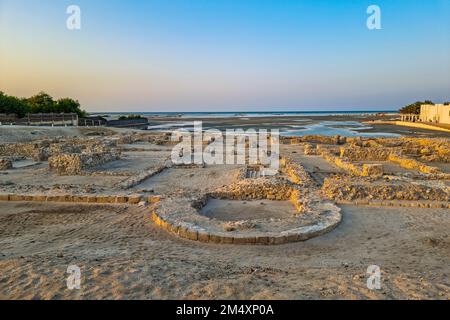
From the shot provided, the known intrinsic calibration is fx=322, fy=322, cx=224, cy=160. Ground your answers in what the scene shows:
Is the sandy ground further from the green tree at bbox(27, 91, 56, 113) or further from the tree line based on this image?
the green tree at bbox(27, 91, 56, 113)

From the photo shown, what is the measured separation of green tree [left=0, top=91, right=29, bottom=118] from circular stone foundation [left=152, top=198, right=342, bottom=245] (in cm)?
4016

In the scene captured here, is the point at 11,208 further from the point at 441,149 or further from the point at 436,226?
the point at 441,149

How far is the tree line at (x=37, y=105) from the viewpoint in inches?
1540

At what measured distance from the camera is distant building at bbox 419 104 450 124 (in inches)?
1779

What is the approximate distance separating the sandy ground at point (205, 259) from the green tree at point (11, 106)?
3784 cm

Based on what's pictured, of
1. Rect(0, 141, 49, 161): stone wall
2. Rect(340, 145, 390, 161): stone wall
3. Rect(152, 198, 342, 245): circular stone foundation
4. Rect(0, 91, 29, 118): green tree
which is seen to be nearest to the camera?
Rect(152, 198, 342, 245): circular stone foundation

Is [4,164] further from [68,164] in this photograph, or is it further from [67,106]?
[67,106]

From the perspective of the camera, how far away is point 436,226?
675cm

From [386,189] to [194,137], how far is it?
21.4 meters

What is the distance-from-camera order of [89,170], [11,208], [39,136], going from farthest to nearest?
[39,136] < [89,170] < [11,208]

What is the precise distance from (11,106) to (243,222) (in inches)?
1690

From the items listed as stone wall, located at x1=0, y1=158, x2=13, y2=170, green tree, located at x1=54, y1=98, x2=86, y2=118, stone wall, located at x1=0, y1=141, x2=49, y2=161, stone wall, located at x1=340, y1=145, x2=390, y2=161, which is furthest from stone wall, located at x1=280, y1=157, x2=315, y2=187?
green tree, located at x1=54, y1=98, x2=86, y2=118

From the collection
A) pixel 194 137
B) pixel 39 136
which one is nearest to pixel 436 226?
pixel 194 137

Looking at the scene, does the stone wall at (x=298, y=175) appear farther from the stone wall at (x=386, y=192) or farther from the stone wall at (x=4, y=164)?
the stone wall at (x=4, y=164)
